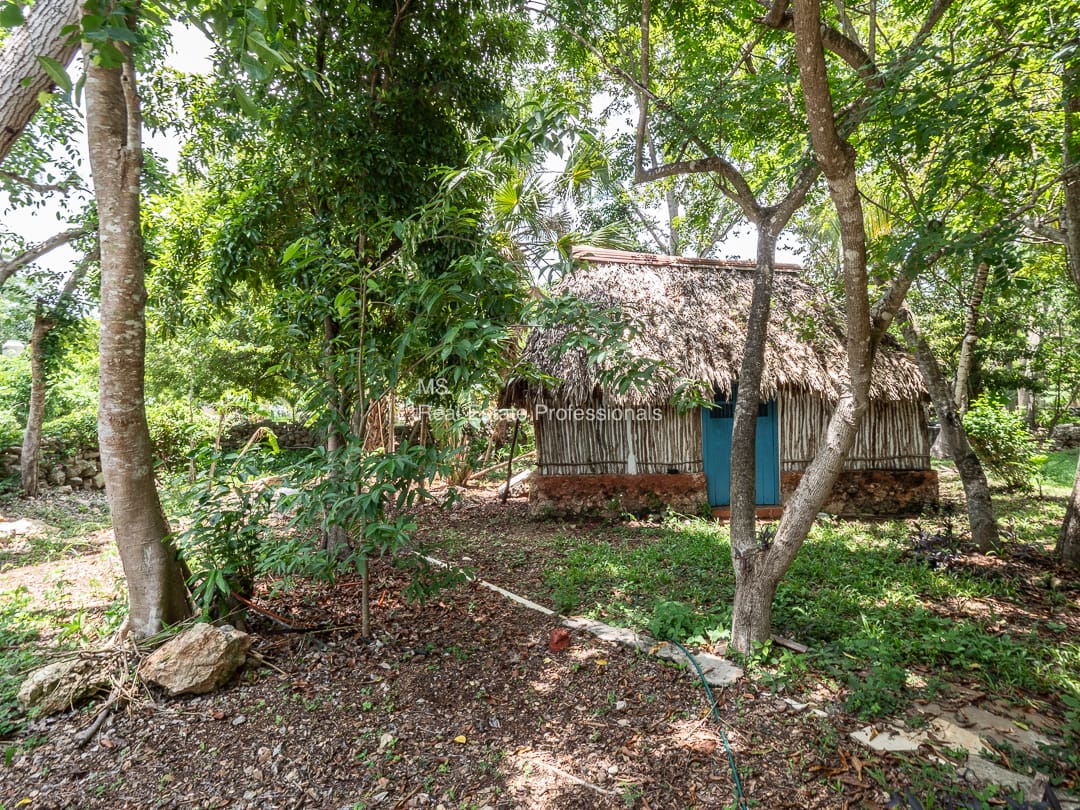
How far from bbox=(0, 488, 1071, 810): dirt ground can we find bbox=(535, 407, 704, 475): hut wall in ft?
13.3

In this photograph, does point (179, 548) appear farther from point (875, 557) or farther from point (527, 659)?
point (875, 557)

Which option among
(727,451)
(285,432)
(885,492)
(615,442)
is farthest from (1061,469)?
(285,432)

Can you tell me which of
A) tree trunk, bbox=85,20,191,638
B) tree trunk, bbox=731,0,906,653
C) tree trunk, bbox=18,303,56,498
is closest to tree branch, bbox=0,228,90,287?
tree trunk, bbox=18,303,56,498

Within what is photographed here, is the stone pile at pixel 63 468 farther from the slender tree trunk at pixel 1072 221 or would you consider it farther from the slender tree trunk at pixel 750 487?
the slender tree trunk at pixel 1072 221

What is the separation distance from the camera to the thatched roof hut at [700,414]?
281 inches

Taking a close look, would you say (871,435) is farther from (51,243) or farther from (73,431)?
(73,431)

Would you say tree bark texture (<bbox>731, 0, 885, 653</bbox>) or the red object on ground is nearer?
tree bark texture (<bbox>731, 0, 885, 653</bbox>)

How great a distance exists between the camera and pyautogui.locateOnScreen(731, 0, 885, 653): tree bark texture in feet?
8.45

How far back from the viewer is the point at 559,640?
343 cm

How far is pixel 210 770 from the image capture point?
7.40ft

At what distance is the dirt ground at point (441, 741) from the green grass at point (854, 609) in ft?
1.58

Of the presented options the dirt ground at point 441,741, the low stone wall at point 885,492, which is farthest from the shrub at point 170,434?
the low stone wall at point 885,492

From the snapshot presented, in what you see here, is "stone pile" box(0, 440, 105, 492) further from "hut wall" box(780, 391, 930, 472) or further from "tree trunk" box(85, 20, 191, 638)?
"hut wall" box(780, 391, 930, 472)

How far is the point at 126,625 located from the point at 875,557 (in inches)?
238
